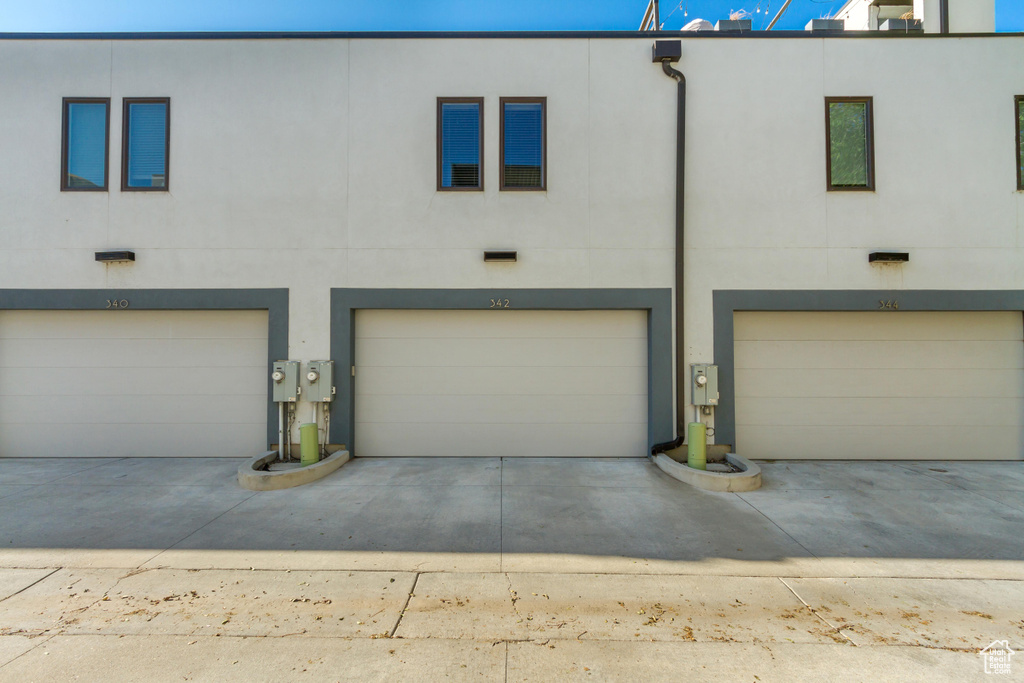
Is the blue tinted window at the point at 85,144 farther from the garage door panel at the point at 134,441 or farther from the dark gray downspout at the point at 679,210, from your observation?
the dark gray downspout at the point at 679,210

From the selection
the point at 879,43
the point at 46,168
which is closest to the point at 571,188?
the point at 879,43

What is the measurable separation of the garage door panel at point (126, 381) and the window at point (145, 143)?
2.86m

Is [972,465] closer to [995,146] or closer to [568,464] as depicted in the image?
[995,146]

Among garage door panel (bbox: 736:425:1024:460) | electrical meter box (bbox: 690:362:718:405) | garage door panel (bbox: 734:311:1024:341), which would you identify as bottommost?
garage door panel (bbox: 736:425:1024:460)

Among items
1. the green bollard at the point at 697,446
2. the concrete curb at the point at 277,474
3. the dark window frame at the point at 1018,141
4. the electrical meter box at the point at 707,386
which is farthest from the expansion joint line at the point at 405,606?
the dark window frame at the point at 1018,141

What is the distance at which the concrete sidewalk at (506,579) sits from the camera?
2.79m

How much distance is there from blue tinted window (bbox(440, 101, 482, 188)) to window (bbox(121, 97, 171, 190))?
13.8ft

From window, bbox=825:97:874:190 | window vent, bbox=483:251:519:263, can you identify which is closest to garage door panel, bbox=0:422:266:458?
window vent, bbox=483:251:519:263

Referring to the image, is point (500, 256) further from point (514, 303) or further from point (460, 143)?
point (460, 143)

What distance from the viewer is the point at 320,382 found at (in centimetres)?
700

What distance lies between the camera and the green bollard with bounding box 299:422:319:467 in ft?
21.7

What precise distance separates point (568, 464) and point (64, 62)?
32.1 feet

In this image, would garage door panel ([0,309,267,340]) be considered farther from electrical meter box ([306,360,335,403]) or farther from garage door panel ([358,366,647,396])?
garage door panel ([358,366,647,396])

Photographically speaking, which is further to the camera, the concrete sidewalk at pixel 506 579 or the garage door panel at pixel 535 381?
the garage door panel at pixel 535 381
